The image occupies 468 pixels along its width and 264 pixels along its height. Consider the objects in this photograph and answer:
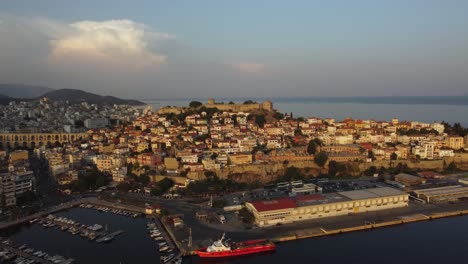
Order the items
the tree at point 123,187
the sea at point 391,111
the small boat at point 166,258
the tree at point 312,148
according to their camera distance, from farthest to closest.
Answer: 1. the sea at point 391,111
2. the tree at point 312,148
3. the tree at point 123,187
4. the small boat at point 166,258

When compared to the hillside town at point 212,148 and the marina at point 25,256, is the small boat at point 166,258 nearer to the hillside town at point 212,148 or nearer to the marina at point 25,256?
the marina at point 25,256

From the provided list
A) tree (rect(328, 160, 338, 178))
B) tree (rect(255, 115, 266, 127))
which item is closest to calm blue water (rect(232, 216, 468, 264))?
tree (rect(328, 160, 338, 178))

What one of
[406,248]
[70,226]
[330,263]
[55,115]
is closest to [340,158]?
[406,248]

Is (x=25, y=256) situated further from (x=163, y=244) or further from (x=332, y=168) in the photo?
(x=332, y=168)

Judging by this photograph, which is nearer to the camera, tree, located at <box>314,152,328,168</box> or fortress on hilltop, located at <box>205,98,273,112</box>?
tree, located at <box>314,152,328,168</box>

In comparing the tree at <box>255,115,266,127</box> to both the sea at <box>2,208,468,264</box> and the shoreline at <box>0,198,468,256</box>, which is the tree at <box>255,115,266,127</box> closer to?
the shoreline at <box>0,198,468,256</box>

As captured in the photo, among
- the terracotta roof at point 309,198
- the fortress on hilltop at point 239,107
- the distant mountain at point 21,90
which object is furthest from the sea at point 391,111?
the distant mountain at point 21,90

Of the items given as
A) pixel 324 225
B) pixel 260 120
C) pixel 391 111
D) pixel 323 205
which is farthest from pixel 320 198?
pixel 391 111
